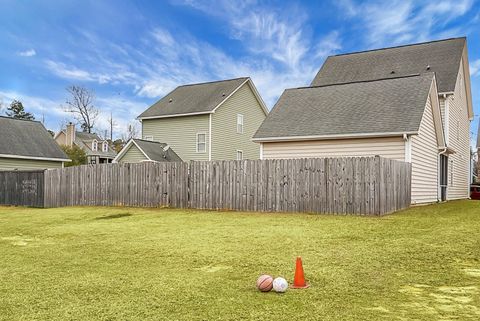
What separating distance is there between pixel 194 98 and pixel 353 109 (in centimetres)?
1486

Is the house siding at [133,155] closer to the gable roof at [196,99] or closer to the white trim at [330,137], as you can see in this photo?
the gable roof at [196,99]

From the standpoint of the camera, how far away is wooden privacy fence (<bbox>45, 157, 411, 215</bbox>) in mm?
12844

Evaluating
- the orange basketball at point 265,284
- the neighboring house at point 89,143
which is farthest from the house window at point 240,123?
the neighboring house at point 89,143

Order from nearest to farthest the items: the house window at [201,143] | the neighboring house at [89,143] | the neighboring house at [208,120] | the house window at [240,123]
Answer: the house window at [201,143] < the neighboring house at [208,120] < the house window at [240,123] < the neighboring house at [89,143]

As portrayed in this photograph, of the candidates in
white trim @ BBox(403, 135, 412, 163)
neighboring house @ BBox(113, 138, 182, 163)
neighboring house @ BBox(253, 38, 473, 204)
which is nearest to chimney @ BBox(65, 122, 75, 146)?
neighboring house @ BBox(113, 138, 182, 163)

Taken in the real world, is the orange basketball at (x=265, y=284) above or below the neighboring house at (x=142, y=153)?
below

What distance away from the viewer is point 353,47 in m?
29.7

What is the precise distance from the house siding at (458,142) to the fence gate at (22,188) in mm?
20825

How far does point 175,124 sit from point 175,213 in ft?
50.1

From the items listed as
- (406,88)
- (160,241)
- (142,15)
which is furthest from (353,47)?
(160,241)

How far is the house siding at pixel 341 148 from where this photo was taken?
1573 cm

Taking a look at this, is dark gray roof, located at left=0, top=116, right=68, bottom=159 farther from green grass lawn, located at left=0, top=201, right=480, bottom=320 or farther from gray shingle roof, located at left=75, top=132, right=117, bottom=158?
gray shingle roof, located at left=75, top=132, right=117, bottom=158

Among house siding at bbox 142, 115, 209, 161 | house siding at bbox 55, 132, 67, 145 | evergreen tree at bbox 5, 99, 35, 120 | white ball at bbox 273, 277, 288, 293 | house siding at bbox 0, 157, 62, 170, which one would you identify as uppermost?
evergreen tree at bbox 5, 99, 35, 120

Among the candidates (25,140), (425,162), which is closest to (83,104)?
(25,140)
